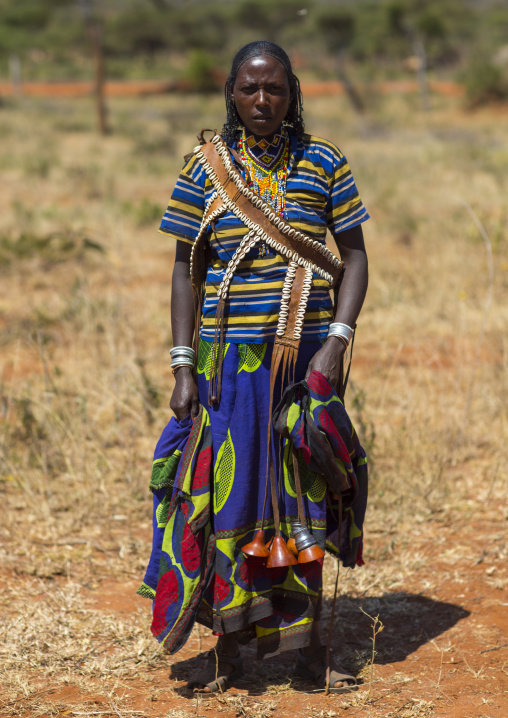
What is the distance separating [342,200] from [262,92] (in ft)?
1.15

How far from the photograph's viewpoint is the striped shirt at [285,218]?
221 centimetres

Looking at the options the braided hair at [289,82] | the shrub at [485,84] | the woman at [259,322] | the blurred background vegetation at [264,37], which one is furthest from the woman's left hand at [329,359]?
the blurred background vegetation at [264,37]

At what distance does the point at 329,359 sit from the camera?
2.20 m

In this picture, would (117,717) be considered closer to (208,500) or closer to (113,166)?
(208,500)

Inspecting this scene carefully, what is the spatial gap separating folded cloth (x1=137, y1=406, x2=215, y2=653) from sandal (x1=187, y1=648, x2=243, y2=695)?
191 mm

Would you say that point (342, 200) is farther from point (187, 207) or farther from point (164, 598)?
point (164, 598)

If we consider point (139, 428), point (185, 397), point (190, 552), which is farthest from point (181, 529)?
point (139, 428)

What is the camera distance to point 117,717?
226cm

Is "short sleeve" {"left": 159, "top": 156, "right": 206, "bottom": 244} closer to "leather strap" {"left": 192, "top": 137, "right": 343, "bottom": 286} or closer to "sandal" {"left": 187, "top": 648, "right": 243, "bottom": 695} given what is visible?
"leather strap" {"left": 192, "top": 137, "right": 343, "bottom": 286}

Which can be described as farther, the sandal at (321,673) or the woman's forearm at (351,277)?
the sandal at (321,673)

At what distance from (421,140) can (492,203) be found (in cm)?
1001

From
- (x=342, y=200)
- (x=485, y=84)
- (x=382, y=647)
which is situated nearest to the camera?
(x=342, y=200)

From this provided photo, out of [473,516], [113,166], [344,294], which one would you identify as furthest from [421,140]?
[344,294]

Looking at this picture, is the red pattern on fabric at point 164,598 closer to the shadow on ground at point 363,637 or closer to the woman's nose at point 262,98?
the shadow on ground at point 363,637
